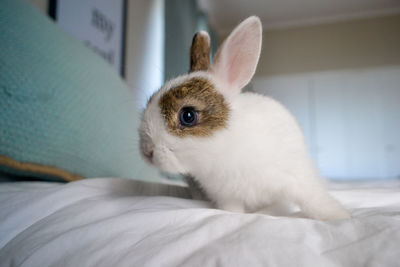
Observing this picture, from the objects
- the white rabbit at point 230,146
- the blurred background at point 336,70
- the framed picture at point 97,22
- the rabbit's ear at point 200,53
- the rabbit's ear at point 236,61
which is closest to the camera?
the white rabbit at point 230,146

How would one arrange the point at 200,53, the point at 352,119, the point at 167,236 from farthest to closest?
1. the point at 352,119
2. the point at 200,53
3. the point at 167,236

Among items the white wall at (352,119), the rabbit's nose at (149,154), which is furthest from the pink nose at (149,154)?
the white wall at (352,119)

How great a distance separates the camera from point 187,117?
0.64 m

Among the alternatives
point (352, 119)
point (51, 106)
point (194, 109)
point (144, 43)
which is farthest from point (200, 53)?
point (352, 119)

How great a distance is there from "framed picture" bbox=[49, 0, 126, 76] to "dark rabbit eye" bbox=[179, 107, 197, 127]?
119 centimetres

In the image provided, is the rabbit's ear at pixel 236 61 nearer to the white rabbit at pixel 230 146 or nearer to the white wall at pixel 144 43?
the white rabbit at pixel 230 146

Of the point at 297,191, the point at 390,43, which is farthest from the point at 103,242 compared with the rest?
the point at 390,43

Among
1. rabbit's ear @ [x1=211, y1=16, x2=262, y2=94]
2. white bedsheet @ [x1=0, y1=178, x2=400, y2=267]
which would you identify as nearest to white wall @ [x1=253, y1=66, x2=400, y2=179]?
rabbit's ear @ [x1=211, y1=16, x2=262, y2=94]

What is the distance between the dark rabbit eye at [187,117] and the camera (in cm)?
64

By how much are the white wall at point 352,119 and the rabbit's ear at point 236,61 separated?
3.53 m

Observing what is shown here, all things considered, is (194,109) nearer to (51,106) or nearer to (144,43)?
(51,106)

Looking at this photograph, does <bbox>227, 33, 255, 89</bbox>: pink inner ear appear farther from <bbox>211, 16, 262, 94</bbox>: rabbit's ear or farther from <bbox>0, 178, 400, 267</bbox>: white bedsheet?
<bbox>0, 178, 400, 267</bbox>: white bedsheet

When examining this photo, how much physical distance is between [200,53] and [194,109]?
11.9 inches

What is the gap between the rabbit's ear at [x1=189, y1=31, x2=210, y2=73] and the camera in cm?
87
